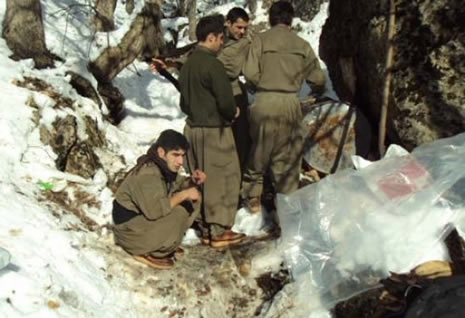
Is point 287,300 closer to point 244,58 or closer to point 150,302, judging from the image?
point 150,302

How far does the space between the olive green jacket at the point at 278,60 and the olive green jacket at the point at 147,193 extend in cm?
144

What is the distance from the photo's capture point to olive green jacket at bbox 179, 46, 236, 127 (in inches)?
199

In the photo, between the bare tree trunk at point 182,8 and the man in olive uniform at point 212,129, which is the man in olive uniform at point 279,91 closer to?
the man in olive uniform at point 212,129

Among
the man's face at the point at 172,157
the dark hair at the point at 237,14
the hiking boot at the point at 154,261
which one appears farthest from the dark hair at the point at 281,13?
the hiking boot at the point at 154,261

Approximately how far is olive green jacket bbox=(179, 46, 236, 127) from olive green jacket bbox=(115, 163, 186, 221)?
765 millimetres

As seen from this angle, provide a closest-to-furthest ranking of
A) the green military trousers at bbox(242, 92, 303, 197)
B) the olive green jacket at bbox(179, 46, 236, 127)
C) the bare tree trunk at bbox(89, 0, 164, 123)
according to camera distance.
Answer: the olive green jacket at bbox(179, 46, 236, 127)
the green military trousers at bbox(242, 92, 303, 197)
the bare tree trunk at bbox(89, 0, 164, 123)

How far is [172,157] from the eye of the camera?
471 centimetres

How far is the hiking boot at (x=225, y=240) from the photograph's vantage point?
543 cm

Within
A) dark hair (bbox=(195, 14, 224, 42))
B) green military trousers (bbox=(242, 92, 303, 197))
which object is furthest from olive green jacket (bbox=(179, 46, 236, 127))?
green military trousers (bbox=(242, 92, 303, 197))

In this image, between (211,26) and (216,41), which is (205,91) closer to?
(216,41)

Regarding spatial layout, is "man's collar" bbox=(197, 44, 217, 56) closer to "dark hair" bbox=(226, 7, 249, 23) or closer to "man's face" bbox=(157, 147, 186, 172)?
"dark hair" bbox=(226, 7, 249, 23)

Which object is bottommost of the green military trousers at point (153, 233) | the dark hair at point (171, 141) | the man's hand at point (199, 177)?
the green military trousers at point (153, 233)

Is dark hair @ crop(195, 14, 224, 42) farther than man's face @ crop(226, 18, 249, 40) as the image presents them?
No

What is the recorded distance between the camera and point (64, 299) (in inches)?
162
